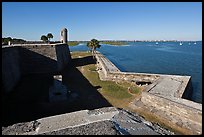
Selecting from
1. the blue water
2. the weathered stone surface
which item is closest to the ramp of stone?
the weathered stone surface

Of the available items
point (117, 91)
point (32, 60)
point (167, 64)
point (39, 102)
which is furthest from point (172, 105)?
point (167, 64)

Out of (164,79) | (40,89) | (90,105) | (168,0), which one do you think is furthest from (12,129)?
(164,79)

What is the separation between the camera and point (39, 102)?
42.1 feet

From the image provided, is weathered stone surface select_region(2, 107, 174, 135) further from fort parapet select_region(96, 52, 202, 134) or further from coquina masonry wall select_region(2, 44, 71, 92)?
coquina masonry wall select_region(2, 44, 71, 92)

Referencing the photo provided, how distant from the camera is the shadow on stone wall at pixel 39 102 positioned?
36.3ft

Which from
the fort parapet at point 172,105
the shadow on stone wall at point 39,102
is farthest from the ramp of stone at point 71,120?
the fort parapet at point 172,105

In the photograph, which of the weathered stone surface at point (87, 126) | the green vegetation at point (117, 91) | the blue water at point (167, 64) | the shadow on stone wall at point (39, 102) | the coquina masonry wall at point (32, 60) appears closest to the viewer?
the weathered stone surface at point (87, 126)

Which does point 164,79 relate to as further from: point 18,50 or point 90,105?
point 18,50

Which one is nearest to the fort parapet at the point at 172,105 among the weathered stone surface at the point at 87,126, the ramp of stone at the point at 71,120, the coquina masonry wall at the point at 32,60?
the weathered stone surface at the point at 87,126

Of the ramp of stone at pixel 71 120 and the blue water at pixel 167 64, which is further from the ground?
the ramp of stone at pixel 71 120

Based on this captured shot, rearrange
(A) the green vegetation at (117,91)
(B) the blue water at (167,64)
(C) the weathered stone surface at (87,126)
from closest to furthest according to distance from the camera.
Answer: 1. (C) the weathered stone surface at (87,126)
2. (A) the green vegetation at (117,91)
3. (B) the blue water at (167,64)

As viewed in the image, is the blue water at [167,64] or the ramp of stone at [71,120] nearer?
the ramp of stone at [71,120]

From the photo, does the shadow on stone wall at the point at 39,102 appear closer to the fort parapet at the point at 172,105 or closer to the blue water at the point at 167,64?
the fort parapet at the point at 172,105

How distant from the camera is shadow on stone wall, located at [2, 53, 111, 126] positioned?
435 inches
